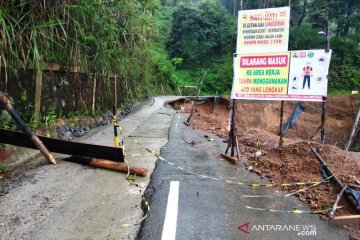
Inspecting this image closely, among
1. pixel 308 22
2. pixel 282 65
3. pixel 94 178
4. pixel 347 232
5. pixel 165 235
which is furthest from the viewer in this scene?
pixel 308 22

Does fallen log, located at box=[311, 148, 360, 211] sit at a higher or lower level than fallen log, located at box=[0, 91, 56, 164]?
lower

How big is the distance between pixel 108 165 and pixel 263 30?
13.7 feet

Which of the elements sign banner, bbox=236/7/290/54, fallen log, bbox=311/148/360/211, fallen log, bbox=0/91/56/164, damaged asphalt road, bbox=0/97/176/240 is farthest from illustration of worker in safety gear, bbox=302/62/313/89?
fallen log, bbox=0/91/56/164

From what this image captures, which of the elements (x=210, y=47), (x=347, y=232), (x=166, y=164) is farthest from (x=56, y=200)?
(x=210, y=47)

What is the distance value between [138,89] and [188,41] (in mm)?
25971

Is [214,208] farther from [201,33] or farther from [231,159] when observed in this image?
[201,33]

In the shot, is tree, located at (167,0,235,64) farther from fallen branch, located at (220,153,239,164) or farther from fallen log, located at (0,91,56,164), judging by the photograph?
fallen log, located at (0,91,56,164)

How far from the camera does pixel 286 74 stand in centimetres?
729

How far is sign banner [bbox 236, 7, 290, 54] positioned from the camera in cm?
721

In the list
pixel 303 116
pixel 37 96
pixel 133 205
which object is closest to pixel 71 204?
pixel 133 205

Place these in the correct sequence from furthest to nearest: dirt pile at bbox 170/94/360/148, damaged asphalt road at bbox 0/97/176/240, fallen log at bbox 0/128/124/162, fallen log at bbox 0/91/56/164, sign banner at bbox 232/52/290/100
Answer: dirt pile at bbox 170/94/360/148
sign banner at bbox 232/52/290/100
fallen log at bbox 0/128/124/162
fallen log at bbox 0/91/56/164
damaged asphalt road at bbox 0/97/176/240

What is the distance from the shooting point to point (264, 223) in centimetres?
431

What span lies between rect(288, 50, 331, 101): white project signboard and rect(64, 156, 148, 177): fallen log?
3585 millimetres

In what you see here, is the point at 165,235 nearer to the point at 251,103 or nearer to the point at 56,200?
the point at 56,200
